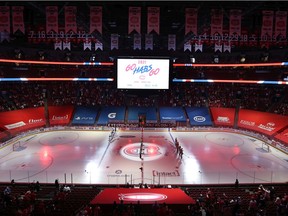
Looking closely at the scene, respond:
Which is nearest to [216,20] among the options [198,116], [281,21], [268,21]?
[268,21]

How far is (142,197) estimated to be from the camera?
528 inches

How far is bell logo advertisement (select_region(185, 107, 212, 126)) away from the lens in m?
37.3

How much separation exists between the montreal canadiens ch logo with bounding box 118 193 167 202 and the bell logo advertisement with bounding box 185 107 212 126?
24.2 meters

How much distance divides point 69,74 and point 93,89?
446 cm

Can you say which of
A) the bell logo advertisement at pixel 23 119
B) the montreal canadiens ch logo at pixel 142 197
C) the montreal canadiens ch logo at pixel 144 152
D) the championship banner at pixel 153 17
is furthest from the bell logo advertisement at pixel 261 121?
the bell logo advertisement at pixel 23 119

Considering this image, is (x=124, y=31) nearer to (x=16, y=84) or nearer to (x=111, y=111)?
(x=111, y=111)

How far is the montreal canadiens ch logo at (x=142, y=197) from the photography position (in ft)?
42.5

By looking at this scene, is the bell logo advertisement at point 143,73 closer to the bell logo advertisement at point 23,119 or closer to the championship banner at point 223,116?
the championship banner at point 223,116

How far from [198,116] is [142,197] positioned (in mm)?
26529

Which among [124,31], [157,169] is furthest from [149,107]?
[157,169]

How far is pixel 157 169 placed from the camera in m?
21.9

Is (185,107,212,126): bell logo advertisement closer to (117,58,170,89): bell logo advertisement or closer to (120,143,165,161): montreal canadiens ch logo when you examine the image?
(117,58,170,89): bell logo advertisement

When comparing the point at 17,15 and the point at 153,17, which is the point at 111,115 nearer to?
the point at 17,15

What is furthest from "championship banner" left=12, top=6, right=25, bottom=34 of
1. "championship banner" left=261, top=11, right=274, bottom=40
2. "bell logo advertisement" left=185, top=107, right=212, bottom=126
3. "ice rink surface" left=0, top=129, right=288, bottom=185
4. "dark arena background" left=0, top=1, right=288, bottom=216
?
"bell logo advertisement" left=185, top=107, right=212, bottom=126
